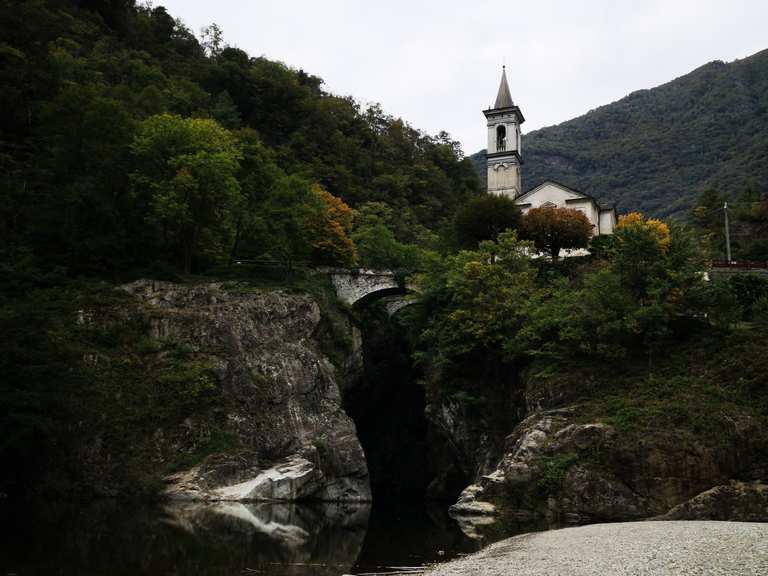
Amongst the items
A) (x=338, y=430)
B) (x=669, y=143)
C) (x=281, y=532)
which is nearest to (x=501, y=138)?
(x=338, y=430)

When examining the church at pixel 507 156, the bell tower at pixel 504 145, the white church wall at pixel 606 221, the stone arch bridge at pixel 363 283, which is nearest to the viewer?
the stone arch bridge at pixel 363 283

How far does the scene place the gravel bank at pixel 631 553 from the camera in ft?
46.2

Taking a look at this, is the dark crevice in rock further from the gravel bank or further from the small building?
the gravel bank

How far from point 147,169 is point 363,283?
15846mm

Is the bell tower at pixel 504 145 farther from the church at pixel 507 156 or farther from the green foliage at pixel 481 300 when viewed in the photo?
the green foliage at pixel 481 300

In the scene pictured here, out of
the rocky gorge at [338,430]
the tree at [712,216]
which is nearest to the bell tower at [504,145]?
the tree at [712,216]

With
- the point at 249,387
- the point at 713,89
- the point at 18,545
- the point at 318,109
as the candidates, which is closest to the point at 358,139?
the point at 318,109

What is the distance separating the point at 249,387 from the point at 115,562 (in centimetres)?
2206

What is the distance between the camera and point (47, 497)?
1257 inches

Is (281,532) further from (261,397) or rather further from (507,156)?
(507,156)

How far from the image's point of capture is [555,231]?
51031 millimetres

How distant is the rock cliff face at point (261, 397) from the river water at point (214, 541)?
3.24 m

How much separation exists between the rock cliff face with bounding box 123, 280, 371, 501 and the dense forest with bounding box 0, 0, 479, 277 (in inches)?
167

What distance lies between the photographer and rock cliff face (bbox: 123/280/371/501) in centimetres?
3541
